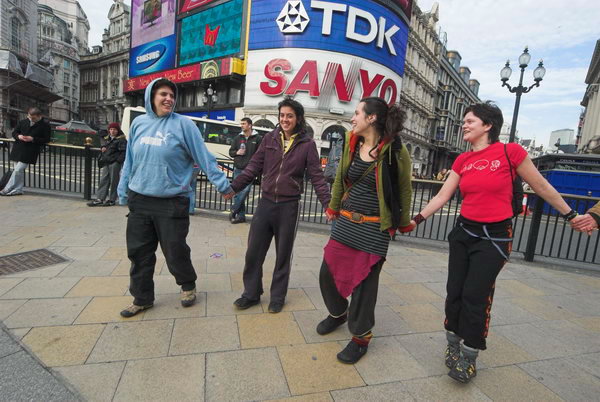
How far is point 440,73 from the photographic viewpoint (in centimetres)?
4762

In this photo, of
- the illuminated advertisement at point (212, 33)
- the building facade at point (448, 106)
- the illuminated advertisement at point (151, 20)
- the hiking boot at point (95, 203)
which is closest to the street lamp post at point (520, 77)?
the hiking boot at point (95, 203)

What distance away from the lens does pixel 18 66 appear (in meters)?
44.8

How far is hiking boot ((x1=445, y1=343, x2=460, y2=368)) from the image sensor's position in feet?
7.50

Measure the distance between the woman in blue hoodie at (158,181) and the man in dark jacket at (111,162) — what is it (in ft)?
15.5

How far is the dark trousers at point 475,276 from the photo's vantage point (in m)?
2.14

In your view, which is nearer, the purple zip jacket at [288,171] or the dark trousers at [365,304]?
the dark trousers at [365,304]

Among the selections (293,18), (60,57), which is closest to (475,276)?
(293,18)

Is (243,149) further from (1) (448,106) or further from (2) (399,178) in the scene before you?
(1) (448,106)

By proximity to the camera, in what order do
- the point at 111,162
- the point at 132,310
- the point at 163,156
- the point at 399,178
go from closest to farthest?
the point at 399,178 → the point at 163,156 → the point at 132,310 → the point at 111,162

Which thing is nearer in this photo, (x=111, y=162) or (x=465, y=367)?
(x=465, y=367)

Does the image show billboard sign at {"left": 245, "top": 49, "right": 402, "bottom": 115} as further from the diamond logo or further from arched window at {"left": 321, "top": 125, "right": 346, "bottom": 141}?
the diamond logo

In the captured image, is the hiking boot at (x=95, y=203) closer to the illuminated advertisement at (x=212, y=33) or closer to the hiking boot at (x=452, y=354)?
the hiking boot at (x=452, y=354)

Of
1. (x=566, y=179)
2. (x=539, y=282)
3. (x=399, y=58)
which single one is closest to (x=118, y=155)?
(x=539, y=282)

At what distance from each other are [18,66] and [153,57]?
23734 millimetres
